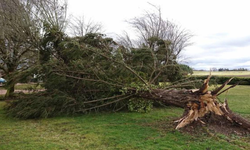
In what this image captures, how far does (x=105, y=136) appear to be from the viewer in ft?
14.5

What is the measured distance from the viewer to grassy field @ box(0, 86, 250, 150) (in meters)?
3.83

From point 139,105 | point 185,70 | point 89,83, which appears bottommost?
point 139,105

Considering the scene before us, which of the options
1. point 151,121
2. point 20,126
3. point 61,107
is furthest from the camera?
point 61,107

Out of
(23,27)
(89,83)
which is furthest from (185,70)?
(23,27)

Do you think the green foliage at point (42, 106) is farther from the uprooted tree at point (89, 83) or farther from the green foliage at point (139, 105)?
the green foliage at point (139, 105)

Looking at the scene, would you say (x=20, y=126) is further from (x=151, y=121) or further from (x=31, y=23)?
(x=31, y=23)

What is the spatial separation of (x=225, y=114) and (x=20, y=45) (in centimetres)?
990

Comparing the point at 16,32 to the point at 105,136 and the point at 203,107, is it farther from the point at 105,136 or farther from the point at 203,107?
the point at 203,107

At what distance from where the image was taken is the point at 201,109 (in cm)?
492

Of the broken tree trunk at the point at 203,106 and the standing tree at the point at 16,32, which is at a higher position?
the standing tree at the point at 16,32

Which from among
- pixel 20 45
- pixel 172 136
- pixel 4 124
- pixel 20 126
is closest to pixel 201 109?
pixel 172 136

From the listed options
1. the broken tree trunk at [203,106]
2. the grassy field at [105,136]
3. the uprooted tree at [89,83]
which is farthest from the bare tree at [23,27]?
the broken tree trunk at [203,106]

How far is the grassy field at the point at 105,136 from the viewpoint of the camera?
12.6 ft

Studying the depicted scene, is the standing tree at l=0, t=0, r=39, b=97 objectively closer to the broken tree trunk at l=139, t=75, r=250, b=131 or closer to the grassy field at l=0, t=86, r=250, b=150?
the grassy field at l=0, t=86, r=250, b=150
